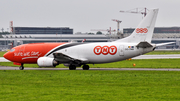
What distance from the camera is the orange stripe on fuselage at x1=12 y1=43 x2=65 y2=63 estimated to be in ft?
125

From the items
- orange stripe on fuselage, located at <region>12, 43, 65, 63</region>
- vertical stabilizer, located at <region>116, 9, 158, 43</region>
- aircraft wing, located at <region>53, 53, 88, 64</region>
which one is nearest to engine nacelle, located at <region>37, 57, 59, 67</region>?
aircraft wing, located at <region>53, 53, 88, 64</region>

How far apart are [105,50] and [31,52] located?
32.9 feet

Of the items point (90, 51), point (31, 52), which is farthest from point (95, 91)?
point (31, 52)

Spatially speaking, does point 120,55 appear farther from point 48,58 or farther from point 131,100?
point 131,100

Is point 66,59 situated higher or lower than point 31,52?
lower

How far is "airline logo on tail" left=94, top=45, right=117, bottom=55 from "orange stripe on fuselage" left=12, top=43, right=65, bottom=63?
5.25 m

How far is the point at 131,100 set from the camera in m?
15.4

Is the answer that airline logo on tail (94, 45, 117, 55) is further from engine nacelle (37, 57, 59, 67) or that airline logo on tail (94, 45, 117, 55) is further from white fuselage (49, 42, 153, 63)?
engine nacelle (37, 57, 59, 67)

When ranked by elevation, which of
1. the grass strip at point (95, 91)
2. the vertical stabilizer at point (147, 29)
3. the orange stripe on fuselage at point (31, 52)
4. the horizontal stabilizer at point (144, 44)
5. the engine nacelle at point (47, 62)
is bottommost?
the grass strip at point (95, 91)

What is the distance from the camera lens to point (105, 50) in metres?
35.4

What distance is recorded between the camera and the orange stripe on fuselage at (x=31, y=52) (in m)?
38.2

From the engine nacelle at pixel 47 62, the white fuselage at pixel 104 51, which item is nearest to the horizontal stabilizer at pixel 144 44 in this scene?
the white fuselage at pixel 104 51

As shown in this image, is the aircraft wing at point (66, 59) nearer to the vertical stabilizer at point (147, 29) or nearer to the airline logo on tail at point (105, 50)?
the airline logo on tail at point (105, 50)

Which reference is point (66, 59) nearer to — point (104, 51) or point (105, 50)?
point (104, 51)
